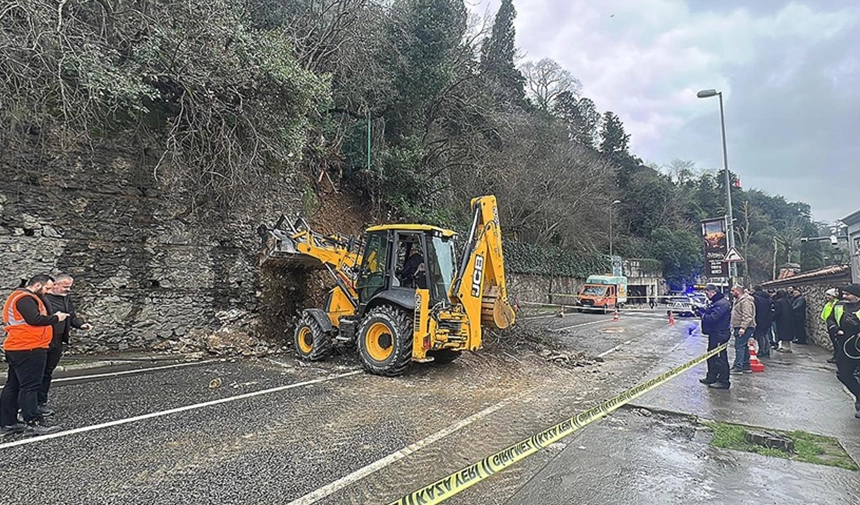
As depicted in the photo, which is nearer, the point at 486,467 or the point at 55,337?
the point at 486,467

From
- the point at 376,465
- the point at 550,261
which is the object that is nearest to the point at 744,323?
the point at 376,465

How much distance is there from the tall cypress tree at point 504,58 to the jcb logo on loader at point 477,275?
14474mm

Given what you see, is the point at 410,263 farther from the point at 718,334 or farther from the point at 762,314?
the point at 762,314

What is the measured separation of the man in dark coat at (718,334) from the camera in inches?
296

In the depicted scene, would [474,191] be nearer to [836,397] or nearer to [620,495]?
[836,397]

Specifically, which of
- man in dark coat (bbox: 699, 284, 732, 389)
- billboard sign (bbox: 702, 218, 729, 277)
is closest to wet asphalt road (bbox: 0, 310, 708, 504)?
man in dark coat (bbox: 699, 284, 732, 389)

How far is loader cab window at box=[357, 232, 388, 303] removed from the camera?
8.09m

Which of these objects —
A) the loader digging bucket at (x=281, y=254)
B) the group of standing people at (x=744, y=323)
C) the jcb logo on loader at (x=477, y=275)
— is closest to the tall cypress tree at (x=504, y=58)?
the loader digging bucket at (x=281, y=254)

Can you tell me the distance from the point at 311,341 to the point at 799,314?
42.4 ft

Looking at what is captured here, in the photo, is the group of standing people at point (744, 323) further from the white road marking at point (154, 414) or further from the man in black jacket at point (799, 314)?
the white road marking at point (154, 414)

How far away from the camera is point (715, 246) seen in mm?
13820

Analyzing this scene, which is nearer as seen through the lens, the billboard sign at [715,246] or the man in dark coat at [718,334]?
the man in dark coat at [718,334]

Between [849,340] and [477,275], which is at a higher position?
[477,275]

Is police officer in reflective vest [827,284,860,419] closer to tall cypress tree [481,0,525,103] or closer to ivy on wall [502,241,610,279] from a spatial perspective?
A: tall cypress tree [481,0,525,103]
